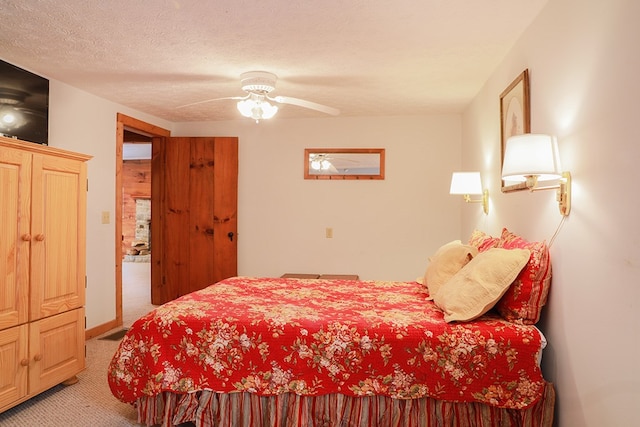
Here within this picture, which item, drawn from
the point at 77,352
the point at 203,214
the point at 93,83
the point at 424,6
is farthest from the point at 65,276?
the point at 424,6

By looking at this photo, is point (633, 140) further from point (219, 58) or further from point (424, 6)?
point (219, 58)

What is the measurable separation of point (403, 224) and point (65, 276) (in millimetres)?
3254

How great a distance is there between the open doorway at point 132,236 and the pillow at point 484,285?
3.32 metres

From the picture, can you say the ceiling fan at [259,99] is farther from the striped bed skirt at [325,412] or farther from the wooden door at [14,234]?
the striped bed skirt at [325,412]

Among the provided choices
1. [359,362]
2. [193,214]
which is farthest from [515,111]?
[193,214]

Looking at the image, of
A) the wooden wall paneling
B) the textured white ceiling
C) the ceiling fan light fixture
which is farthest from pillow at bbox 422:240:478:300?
the wooden wall paneling

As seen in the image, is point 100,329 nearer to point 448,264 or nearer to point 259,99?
point 259,99

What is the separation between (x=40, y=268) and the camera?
8.06ft

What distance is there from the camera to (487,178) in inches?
129

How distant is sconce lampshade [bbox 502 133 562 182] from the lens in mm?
1737

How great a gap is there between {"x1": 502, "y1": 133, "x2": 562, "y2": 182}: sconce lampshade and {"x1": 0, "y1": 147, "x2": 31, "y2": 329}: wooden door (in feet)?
8.75

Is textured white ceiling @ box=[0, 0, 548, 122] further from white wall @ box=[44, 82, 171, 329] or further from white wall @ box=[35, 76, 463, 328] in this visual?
white wall @ box=[35, 76, 463, 328]

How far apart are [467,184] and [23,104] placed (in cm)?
343

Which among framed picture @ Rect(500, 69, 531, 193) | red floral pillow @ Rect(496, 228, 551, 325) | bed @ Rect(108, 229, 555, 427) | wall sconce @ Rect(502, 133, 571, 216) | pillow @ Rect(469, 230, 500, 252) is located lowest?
bed @ Rect(108, 229, 555, 427)
